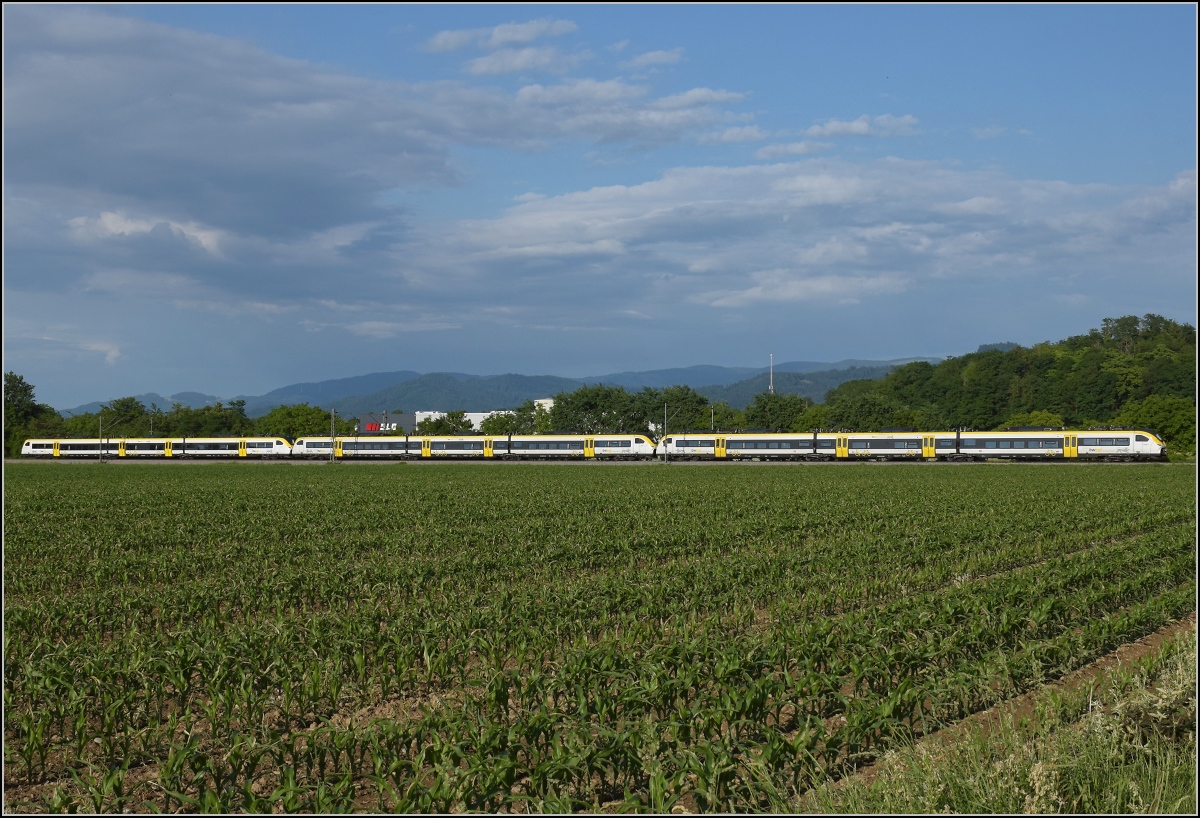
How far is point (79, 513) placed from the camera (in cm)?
3559

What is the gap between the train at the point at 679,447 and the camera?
78625 millimetres

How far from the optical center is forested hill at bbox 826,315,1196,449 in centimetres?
10969

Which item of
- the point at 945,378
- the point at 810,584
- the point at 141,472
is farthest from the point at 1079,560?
the point at 945,378

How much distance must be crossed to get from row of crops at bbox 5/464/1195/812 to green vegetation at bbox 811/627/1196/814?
819 mm

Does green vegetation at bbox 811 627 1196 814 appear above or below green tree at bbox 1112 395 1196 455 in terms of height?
below

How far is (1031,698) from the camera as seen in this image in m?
11.3

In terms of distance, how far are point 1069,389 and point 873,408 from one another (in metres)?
32.1

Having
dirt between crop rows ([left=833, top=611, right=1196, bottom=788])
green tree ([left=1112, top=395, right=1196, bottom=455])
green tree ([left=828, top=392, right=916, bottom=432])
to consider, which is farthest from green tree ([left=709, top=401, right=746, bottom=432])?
dirt between crop rows ([left=833, top=611, right=1196, bottom=788])

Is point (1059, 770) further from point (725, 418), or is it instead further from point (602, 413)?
point (725, 418)

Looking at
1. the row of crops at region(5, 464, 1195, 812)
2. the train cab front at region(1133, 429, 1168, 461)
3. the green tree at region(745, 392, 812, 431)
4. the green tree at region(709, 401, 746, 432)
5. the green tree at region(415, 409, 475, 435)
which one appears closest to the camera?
the row of crops at region(5, 464, 1195, 812)

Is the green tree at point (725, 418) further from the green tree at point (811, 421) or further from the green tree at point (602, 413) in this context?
the green tree at point (602, 413)

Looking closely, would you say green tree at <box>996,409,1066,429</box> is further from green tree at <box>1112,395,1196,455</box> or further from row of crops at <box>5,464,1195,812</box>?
row of crops at <box>5,464,1195,812</box>

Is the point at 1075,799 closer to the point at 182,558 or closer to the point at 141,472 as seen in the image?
the point at 182,558

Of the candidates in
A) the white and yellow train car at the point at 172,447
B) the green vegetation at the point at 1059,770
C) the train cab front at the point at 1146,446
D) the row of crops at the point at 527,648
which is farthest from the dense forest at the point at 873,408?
the green vegetation at the point at 1059,770
